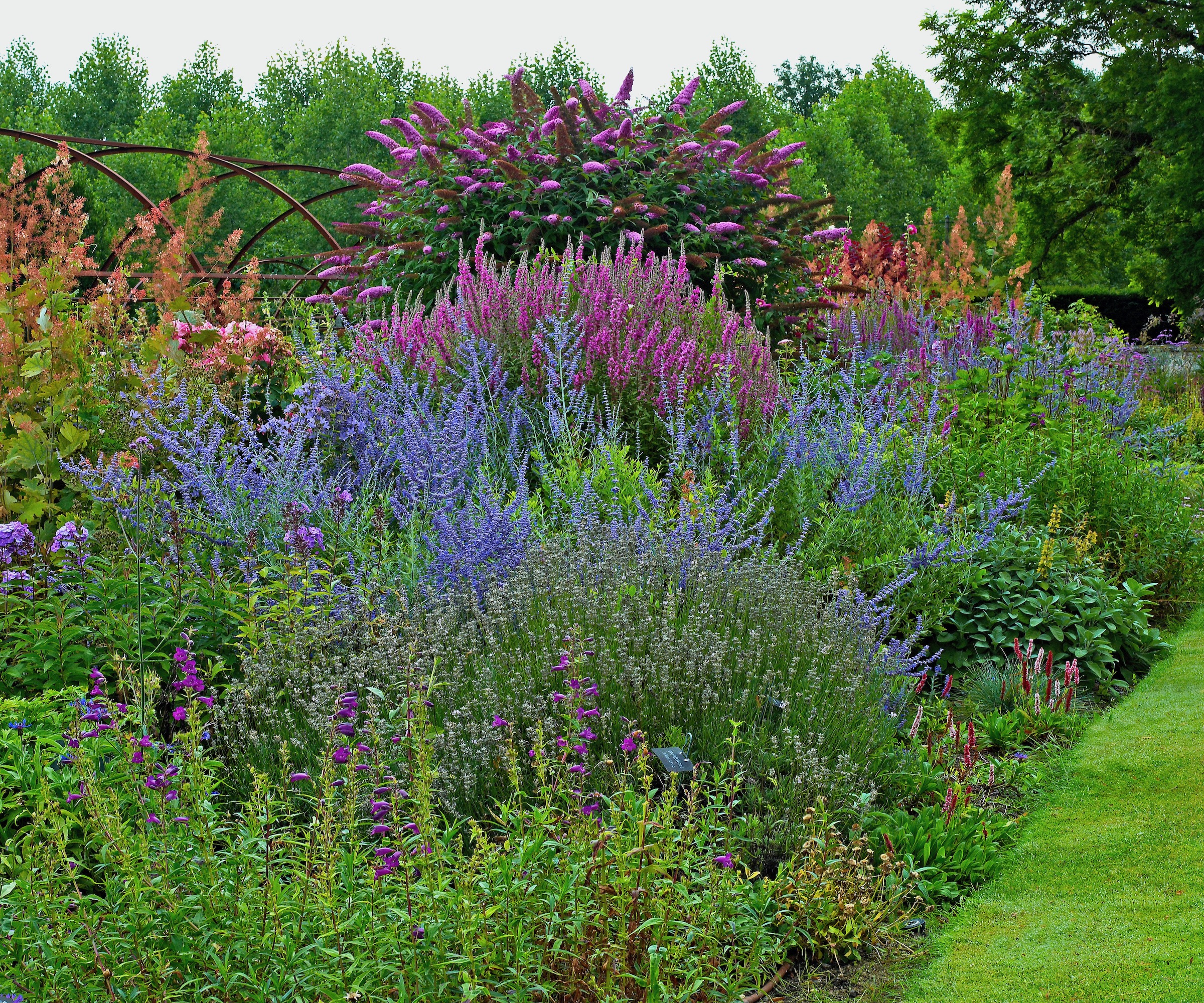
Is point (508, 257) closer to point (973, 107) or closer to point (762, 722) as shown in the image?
point (762, 722)

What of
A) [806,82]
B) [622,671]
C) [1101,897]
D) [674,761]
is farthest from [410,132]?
[806,82]

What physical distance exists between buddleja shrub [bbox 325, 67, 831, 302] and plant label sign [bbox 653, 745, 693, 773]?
5232 millimetres

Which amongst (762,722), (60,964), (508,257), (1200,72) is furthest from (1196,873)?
(1200,72)

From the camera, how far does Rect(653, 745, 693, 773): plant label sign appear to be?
8.81 feet

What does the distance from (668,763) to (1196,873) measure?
1.70m

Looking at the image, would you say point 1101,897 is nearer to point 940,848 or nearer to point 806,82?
point 940,848

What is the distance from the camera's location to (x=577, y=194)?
26.8ft

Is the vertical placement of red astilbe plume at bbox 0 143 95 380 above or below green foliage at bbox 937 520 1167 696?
above

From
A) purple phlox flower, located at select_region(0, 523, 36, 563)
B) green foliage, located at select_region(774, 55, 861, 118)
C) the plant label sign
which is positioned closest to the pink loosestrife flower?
purple phlox flower, located at select_region(0, 523, 36, 563)

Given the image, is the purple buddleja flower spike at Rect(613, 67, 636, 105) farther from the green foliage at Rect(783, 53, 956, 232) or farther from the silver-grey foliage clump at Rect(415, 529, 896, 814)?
the green foliage at Rect(783, 53, 956, 232)

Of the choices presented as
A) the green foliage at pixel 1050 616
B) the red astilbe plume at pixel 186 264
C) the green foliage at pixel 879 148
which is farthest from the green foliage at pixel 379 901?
the green foliage at pixel 879 148

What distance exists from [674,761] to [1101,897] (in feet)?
4.48

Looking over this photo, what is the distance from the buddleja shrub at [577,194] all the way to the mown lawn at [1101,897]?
4.58 metres

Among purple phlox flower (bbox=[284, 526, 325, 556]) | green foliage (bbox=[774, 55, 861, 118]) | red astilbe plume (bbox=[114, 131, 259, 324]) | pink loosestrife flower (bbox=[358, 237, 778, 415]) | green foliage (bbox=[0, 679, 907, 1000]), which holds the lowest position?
green foliage (bbox=[0, 679, 907, 1000])
